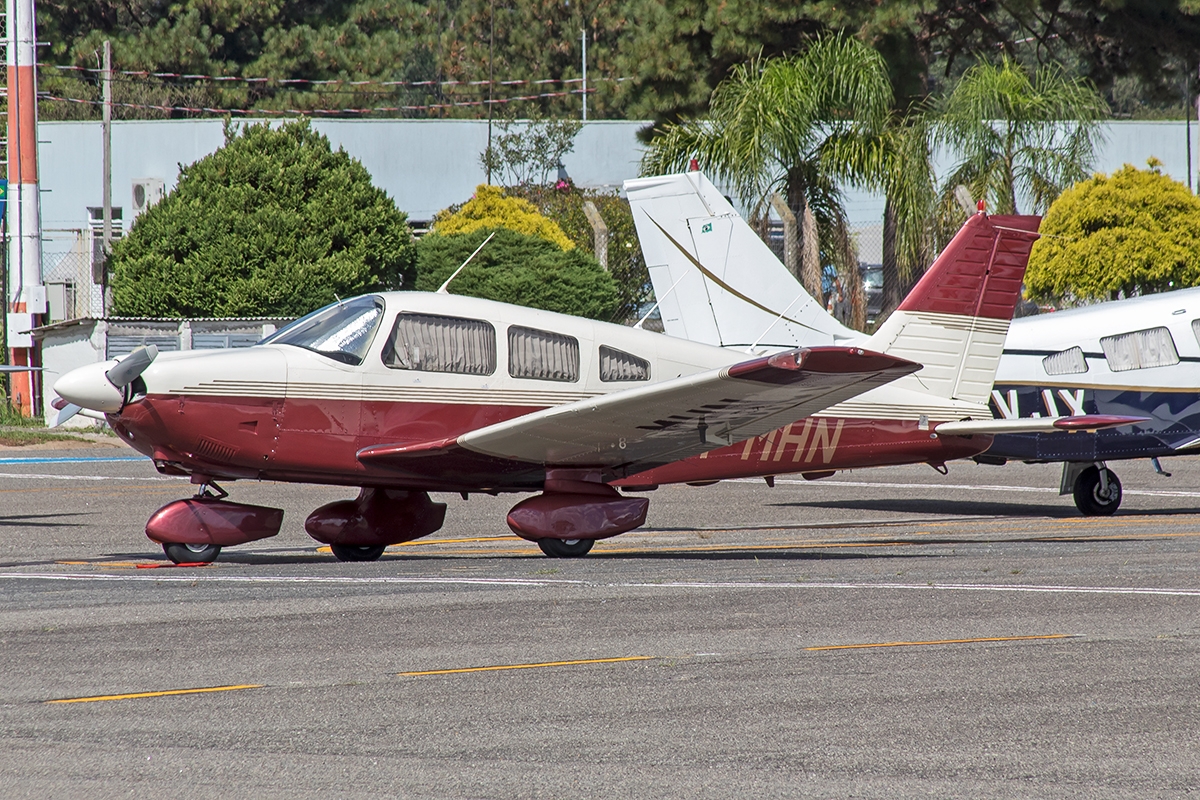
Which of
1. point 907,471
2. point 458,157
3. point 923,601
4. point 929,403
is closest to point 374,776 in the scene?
point 923,601

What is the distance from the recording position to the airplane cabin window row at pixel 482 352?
10.8 metres

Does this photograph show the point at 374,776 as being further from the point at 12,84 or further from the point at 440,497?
the point at 12,84

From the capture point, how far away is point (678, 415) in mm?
10617

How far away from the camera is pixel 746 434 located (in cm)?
1146

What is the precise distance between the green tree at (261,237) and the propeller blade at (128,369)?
1778 cm

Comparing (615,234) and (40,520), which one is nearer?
(40,520)

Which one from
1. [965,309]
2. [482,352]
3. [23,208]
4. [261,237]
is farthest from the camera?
[261,237]

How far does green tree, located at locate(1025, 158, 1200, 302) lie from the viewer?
26078 millimetres

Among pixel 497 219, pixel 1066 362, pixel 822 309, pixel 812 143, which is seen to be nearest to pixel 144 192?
pixel 497 219

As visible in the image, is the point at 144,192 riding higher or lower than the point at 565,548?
higher

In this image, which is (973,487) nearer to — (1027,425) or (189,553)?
(1027,425)

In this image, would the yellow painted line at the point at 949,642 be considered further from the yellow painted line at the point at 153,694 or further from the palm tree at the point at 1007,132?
the palm tree at the point at 1007,132

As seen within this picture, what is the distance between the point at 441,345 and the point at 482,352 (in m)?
0.34

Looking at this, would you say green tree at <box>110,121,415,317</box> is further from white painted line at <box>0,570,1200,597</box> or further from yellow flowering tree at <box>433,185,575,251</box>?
white painted line at <box>0,570,1200,597</box>
